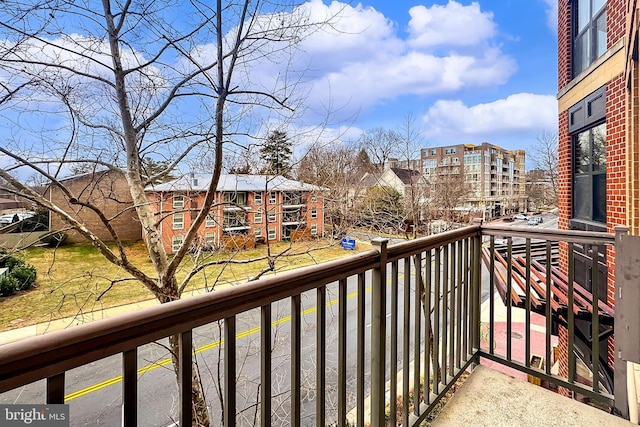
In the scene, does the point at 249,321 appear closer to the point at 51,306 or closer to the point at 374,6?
the point at 51,306

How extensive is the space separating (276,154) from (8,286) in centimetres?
357

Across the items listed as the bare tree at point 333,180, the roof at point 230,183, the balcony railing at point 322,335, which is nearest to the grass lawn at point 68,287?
the roof at point 230,183

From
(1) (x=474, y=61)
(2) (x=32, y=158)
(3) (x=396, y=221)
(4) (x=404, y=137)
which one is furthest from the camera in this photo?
(1) (x=474, y=61)

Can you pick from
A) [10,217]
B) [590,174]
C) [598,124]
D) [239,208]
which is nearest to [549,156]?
[590,174]

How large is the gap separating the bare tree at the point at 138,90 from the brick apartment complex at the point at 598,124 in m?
3.24

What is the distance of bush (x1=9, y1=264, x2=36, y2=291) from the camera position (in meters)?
3.77

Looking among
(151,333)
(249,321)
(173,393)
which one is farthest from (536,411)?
(173,393)

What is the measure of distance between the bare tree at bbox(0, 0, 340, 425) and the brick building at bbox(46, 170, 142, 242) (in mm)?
122

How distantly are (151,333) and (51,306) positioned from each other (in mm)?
3988

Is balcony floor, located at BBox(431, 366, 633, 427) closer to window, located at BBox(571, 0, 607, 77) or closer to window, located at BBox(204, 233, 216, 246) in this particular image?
window, located at BBox(204, 233, 216, 246)

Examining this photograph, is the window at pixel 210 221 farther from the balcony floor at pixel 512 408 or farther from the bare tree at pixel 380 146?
the bare tree at pixel 380 146

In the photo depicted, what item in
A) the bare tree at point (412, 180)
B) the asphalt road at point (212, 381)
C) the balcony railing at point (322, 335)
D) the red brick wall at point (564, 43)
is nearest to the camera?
the balcony railing at point (322, 335)

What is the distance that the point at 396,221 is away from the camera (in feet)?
23.8

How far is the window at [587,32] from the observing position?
425 centimetres
